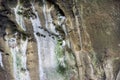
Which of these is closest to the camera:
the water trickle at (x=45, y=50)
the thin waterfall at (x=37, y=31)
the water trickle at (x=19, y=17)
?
the water trickle at (x=19, y=17)

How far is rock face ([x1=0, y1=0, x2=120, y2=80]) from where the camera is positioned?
5.46 m

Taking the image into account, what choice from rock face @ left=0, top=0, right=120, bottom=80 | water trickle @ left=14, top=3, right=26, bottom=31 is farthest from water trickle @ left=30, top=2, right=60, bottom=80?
water trickle @ left=14, top=3, right=26, bottom=31

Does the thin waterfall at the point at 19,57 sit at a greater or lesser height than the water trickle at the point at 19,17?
lesser

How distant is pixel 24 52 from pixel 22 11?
2.31 ft

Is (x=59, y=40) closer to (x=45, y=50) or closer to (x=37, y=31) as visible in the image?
(x=45, y=50)

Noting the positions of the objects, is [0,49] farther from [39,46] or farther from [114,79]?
[114,79]

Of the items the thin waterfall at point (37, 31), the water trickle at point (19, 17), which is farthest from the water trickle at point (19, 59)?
the water trickle at point (19, 17)

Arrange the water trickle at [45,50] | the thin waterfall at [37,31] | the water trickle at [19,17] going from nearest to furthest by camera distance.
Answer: the water trickle at [19,17] < the thin waterfall at [37,31] < the water trickle at [45,50]

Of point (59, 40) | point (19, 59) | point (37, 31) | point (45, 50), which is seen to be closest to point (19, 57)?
point (19, 59)

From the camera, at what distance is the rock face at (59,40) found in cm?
546

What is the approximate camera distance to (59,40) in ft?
18.9

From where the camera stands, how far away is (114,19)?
5594 mm

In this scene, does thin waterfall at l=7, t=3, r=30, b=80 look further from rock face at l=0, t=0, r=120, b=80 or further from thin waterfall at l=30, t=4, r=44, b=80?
thin waterfall at l=30, t=4, r=44, b=80

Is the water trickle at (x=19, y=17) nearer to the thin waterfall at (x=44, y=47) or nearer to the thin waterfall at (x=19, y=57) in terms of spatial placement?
the thin waterfall at (x=44, y=47)
